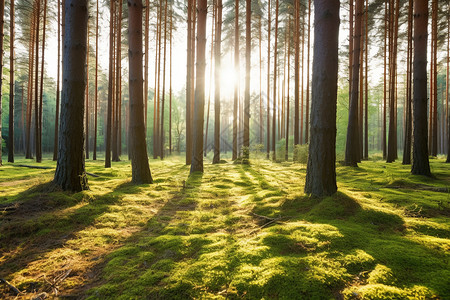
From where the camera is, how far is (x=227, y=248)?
8.84ft

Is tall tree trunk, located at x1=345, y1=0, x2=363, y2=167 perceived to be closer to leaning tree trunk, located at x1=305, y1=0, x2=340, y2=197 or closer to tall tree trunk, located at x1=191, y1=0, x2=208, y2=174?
tall tree trunk, located at x1=191, y1=0, x2=208, y2=174

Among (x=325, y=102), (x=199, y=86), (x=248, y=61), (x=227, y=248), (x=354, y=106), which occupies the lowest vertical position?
(x=227, y=248)

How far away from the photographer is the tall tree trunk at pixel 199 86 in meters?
9.15

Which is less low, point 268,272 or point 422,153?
point 422,153

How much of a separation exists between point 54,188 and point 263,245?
455 cm

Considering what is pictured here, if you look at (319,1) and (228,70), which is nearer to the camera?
(319,1)

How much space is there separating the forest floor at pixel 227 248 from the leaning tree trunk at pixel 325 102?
0.44 m

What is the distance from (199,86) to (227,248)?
25.9 feet

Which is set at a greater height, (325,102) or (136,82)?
(136,82)

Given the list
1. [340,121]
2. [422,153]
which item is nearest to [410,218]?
[422,153]

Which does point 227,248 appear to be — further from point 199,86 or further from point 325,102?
point 199,86

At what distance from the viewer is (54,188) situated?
4.69m

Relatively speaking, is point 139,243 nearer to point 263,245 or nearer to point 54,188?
point 263,245

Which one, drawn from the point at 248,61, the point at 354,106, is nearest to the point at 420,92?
the point at 354,106
